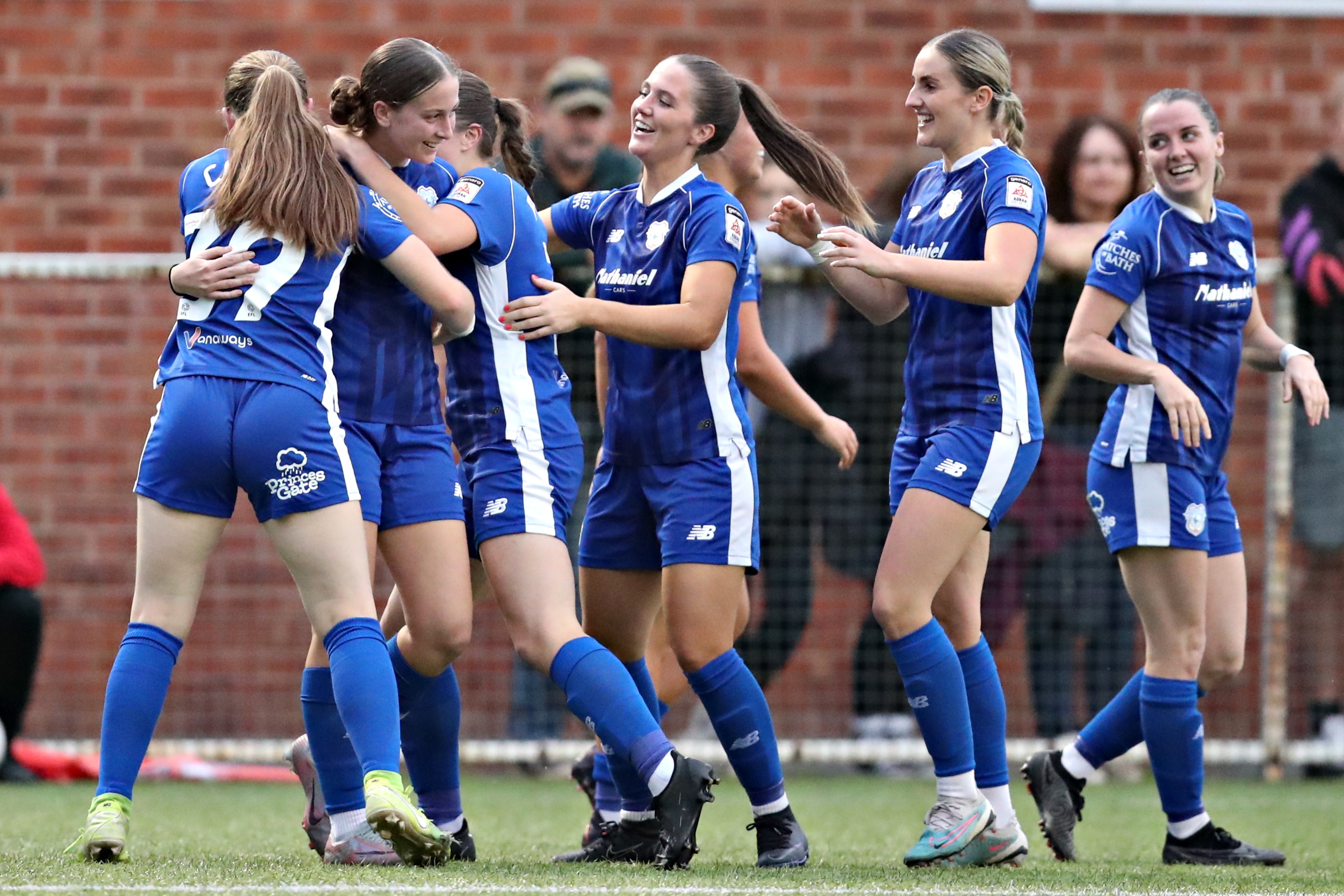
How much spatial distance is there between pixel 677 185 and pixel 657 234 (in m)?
0.13

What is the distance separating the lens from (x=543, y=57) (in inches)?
315

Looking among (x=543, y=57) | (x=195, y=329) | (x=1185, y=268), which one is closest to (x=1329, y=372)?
(x=1185, y=268)

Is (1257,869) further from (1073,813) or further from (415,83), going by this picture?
(415,83)

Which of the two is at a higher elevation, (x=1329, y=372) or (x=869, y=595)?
(x=1329, y=372)

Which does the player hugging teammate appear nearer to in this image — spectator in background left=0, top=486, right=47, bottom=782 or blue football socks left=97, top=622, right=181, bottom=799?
blue football socks left=97, top=622, right=181, bottom=799

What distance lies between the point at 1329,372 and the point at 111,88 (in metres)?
5.18

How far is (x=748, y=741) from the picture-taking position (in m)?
4.43

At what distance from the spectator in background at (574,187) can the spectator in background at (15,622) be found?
1835 mm

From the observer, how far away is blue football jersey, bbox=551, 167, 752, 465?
14.4 ft

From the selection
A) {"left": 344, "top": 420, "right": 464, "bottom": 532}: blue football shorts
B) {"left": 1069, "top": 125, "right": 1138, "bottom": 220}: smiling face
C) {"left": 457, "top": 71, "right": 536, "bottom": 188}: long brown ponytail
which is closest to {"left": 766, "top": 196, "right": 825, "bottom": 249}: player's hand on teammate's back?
{"left": 457, "top": 71, "right": 536, "bottom": 188}: long brown ponytail

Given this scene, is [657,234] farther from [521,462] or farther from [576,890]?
[576,890]

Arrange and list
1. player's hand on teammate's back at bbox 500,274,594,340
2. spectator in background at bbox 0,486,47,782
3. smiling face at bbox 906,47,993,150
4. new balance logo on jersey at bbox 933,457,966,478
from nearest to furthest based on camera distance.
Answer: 1. player's hand on teammate's back at bbox 500,274,594,340
2. new balance logo on jersey at bbox 933,457,966,478
3. smiling face at bbox 906,47,993,150
4. spectator in background at bbox 0,486,47,782

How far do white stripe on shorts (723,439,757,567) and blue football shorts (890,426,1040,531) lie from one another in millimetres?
410

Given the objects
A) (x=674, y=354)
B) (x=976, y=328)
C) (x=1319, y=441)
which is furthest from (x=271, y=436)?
(x=1319, y=441)
